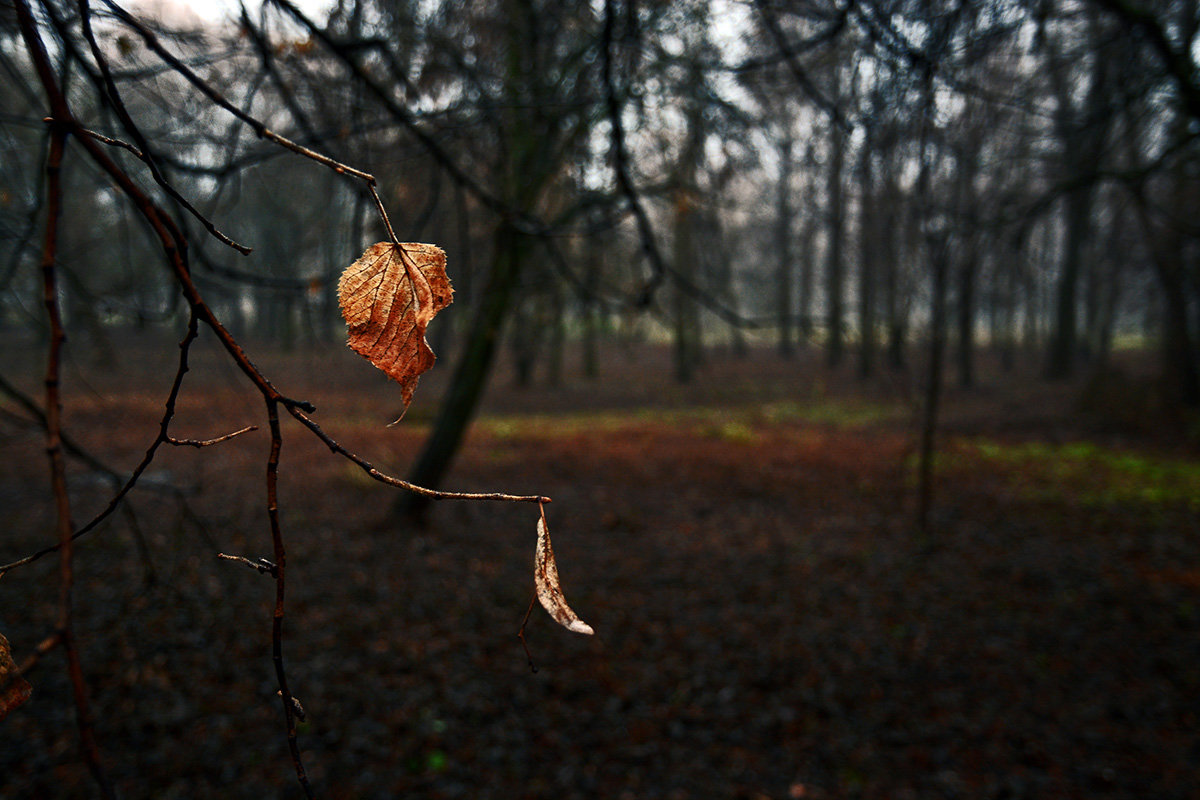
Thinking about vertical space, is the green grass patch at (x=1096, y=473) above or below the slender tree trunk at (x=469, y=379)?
below

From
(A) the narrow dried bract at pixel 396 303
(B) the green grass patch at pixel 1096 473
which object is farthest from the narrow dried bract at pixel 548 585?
(B) the green grass patch at pixel 1096 473

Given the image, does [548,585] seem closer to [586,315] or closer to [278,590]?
[278,590]

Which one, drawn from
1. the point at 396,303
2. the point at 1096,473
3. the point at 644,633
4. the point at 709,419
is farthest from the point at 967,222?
the point at 709,419

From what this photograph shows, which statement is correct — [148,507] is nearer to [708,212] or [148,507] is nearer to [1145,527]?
[708,212]

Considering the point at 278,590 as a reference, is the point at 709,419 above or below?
below

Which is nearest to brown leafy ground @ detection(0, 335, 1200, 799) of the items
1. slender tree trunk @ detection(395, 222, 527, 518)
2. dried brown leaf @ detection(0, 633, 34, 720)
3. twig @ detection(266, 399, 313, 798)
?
slender tree trunk @ detection(395, 222, 527, 518)

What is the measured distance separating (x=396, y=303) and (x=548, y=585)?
0.92 feet

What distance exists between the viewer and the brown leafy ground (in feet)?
12.2

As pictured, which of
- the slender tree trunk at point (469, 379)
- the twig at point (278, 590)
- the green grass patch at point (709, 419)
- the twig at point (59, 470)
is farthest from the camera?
the green grass patch at point (709, 419)

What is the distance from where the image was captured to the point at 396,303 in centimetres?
61

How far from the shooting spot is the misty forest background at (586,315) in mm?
2203

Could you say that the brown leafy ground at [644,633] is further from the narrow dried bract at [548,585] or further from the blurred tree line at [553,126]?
the narrow dried bract at [548,585]

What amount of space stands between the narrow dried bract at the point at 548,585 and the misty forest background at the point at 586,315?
24 centimetres

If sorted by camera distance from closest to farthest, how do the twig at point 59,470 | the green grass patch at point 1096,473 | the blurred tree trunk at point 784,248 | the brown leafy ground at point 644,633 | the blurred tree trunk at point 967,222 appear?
the twig at point 59,470 → the brown leafy ground at point 644,633 → the blurred tree trunk at point 967,222 → the green grass patch at point 1096,473 → the blurred tree trunk at point 784,248
